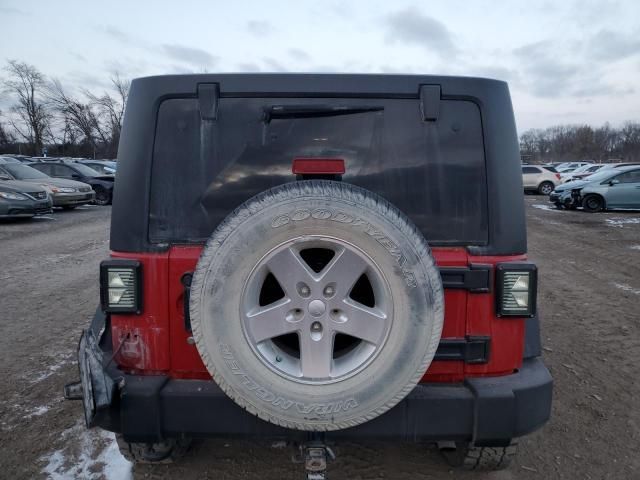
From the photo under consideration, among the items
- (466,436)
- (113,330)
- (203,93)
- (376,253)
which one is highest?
(203,93)

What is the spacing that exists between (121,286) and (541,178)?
27304 mm

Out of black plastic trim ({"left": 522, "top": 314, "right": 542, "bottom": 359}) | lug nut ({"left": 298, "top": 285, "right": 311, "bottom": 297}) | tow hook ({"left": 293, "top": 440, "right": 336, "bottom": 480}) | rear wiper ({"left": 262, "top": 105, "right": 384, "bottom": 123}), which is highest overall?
rear wiper ({"left": 262, "top": 105, "right": 384, "bottom": 123})

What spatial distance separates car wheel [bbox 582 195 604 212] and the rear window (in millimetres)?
17262

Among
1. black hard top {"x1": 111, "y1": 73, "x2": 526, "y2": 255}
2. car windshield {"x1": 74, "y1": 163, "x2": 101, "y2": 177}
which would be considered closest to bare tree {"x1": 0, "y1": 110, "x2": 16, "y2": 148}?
car windshield {"x1": 74, "y1": 163, "x2": 101, "y2": 177}

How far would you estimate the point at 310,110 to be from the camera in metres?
2.16

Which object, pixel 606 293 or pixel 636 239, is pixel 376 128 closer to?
pixel 606 293

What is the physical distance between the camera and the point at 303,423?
192 centimetres

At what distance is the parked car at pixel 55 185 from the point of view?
49.2ft

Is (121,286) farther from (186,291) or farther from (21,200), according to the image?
(21,200)

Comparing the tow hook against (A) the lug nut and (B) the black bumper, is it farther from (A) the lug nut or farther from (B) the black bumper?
(A) the lug nut

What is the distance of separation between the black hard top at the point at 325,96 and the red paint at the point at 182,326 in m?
0.10

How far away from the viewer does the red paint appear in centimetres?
214

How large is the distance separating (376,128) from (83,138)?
246 feet

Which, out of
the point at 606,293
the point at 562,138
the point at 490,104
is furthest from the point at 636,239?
the point at 562,138
